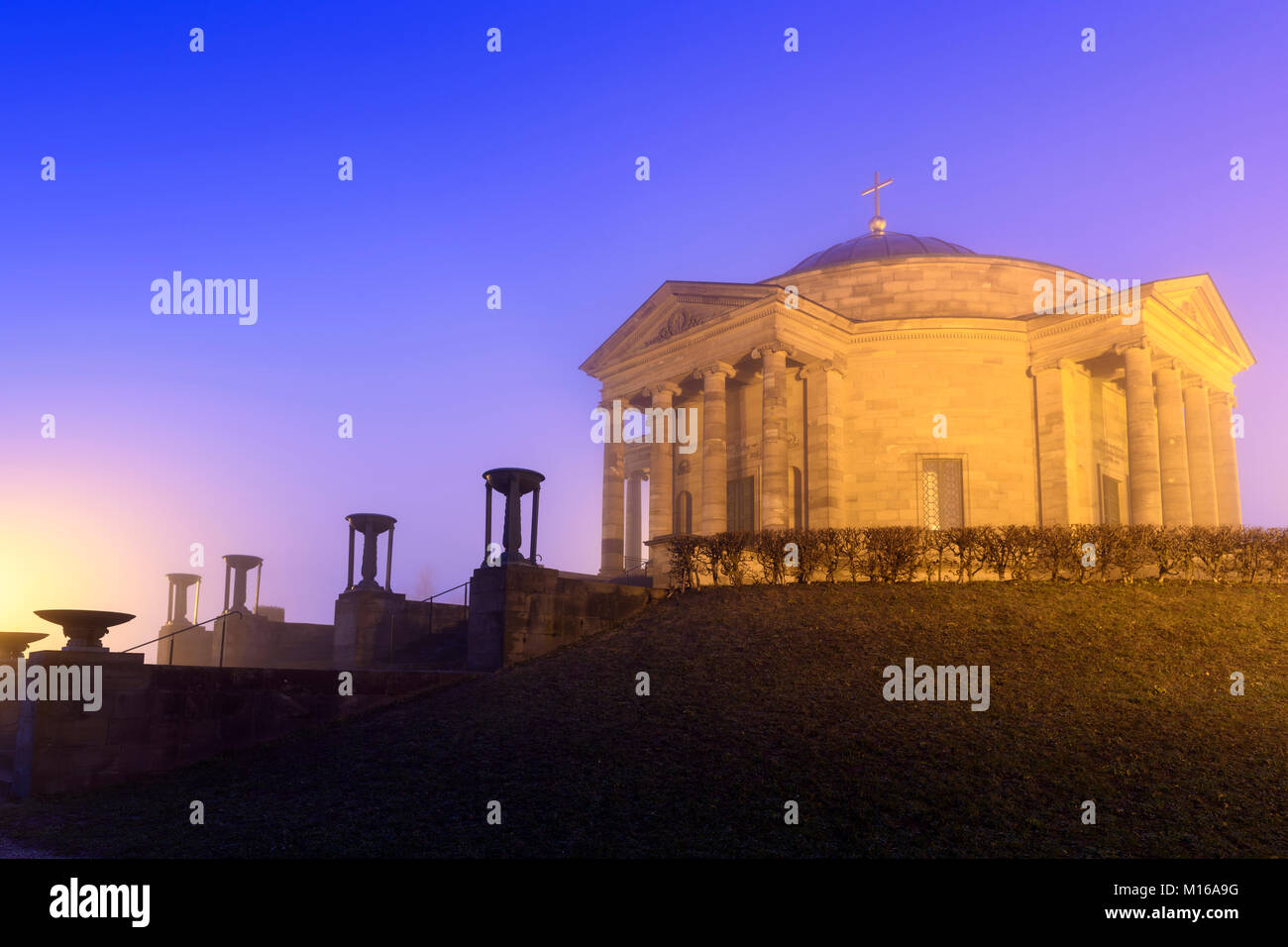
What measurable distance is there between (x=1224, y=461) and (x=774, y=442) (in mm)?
17667

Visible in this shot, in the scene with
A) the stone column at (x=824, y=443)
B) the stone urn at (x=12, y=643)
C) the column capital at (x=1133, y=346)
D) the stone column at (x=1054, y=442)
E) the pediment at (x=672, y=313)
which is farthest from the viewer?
the pediment at (x=672, y=313)

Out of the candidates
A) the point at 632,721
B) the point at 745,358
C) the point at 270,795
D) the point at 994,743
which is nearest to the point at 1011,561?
the point at 994,743

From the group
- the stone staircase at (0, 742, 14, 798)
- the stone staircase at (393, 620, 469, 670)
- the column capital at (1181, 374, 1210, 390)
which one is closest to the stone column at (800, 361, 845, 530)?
the column capital at (1181, 374, 1210, 390)

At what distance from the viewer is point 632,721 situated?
13586 mm

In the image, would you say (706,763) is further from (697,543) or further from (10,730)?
(10,730)

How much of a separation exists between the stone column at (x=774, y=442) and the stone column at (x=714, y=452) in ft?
5.45

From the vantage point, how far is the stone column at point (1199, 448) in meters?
31.7

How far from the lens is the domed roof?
3766cm

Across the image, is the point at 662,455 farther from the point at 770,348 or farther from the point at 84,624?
the point at 84,624

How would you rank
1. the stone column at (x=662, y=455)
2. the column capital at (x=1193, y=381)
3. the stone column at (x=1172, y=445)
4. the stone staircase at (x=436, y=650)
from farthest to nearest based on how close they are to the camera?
the stone column at (x=662, y=455) < the column capital at (x=1193, y=381) < the stone column at (x=1172, y=445) < the stone staircase at (x=436, y=650)

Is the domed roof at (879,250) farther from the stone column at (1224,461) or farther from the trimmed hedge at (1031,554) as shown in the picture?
the trimmed hedge at (1031,554)

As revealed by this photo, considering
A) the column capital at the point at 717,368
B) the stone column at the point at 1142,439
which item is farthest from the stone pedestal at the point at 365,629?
the stone column at the point at 1142,439

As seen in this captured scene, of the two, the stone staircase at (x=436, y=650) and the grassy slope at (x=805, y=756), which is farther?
the stone staircase at (x=436, y=650)

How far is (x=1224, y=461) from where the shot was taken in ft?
110
